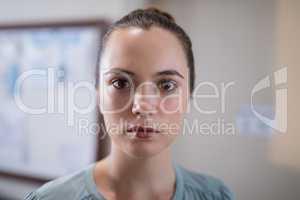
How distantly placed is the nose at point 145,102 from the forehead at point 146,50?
3 centimetres

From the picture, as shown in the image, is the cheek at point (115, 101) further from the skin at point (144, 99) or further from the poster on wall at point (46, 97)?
the poster on wall at point (46, 97)

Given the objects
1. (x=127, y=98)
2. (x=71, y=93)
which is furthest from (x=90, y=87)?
(x=127, y=98)

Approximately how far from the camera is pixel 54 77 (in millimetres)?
804

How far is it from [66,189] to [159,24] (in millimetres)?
341

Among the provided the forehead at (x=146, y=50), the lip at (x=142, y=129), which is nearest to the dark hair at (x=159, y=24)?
the forehead at (x=146, y=50)

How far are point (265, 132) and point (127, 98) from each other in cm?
27

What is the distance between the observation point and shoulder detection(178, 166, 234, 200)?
0.59 m

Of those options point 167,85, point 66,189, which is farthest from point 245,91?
point 66,189

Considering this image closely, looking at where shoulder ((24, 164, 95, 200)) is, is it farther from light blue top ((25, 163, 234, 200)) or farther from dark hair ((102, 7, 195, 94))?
dark hair ((102, 7, 195, 94))

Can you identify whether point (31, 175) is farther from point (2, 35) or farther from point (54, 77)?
point (2, 35)

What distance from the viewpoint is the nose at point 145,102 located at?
1.75ft

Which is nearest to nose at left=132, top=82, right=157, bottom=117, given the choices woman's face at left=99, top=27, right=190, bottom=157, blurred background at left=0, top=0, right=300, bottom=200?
woman's face at left=99, top=27, right=190, bottom=157

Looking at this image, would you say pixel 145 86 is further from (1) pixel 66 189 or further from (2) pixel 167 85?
(1) pixel 66 189

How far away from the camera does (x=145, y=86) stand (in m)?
0.54
